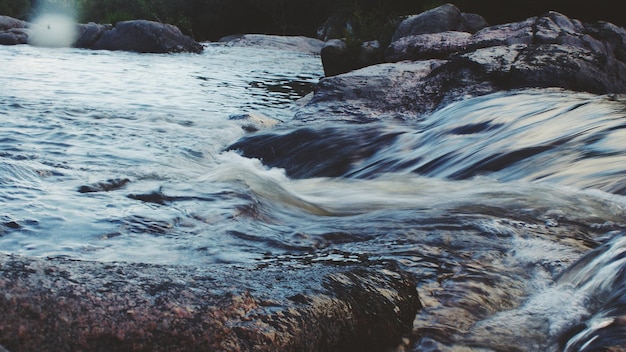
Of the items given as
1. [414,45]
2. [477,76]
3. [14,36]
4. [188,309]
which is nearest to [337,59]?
[414,45]

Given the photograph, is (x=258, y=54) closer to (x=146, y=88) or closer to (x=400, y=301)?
(x=146, y=88)

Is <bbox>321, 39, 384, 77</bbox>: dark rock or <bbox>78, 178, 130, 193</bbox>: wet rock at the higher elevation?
<bbox>321, 39, 384, 77</bbox>: dark rock

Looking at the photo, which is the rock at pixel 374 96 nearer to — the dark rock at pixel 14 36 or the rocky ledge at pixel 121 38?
the rocky ledge at pixel 121 38

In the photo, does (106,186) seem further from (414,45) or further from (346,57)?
(346,57)

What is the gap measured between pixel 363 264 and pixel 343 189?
2.26m

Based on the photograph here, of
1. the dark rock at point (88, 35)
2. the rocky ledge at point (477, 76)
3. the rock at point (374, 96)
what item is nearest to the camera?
the rocky ledge at point (477, 76)

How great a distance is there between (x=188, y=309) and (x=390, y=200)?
2.78 meters

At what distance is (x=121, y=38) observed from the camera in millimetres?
21031

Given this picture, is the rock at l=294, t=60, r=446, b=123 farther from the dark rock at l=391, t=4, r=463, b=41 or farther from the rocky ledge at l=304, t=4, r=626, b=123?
the dark rock at l=391, t=4, r=463, b=41

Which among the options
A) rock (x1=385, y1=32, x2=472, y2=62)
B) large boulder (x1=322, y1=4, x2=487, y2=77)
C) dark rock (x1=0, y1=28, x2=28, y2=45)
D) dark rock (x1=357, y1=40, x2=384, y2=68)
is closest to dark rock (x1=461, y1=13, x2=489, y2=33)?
large boulder (x1=322, y1=4, x2=487, y2=77)

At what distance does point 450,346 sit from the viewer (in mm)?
2258

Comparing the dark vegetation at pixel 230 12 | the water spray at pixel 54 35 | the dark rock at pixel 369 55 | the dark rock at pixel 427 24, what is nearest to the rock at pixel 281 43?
the dark vegetation at pixel 230 12

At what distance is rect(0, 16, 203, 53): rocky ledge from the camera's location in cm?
2094

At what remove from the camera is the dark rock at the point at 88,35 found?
21.6m
